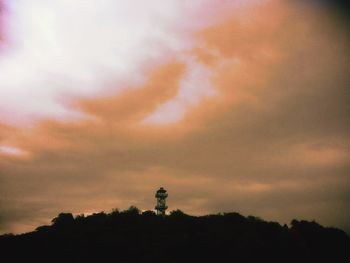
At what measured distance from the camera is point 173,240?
39.8m

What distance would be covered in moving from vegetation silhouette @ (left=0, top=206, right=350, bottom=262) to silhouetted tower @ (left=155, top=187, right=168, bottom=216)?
2005mm

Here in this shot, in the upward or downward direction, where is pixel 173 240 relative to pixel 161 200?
downward

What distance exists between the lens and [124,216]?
1897 inches

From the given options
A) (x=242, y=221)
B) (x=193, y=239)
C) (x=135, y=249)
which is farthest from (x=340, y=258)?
(x=135, y=249)

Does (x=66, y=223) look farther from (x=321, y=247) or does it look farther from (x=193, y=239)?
(x=321, y=247)

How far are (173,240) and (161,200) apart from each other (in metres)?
13.3

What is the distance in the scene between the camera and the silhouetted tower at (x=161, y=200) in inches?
2048

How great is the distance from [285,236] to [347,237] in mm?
10929

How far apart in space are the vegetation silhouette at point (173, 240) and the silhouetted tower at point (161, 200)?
2005mm

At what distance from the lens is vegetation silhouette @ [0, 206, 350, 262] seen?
37.2 meters

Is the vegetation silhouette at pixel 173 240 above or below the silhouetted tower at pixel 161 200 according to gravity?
below

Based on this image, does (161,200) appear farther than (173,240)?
Yes

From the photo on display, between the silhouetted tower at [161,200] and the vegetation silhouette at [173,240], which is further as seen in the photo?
the silhouetted tower at [161,200]

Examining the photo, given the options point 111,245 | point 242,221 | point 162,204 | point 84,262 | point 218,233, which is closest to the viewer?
point 84,262
